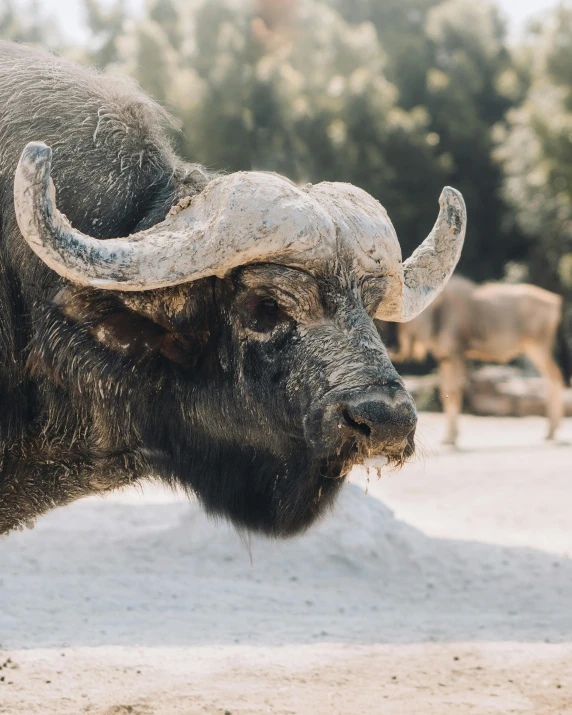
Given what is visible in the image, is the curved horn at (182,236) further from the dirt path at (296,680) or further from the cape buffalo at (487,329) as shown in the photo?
the cape buffalo at (487,329)

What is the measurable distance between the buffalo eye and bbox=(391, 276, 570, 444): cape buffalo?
16360 mm

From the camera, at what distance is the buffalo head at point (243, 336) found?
4.14 metres

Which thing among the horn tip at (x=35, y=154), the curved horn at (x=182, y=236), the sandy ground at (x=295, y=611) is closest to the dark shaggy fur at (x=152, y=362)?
the curved horn at (x=182, y=236)

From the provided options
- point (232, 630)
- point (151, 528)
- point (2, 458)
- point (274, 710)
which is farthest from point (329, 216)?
point (151, 528)

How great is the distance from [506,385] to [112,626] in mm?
20248

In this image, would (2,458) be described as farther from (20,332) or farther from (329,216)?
(329,216)

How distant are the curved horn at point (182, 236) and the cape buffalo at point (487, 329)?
16.5m

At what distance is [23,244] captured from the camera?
454cm

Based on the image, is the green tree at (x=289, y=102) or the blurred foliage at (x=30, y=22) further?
the blurred foliage at (x=30, y=22)

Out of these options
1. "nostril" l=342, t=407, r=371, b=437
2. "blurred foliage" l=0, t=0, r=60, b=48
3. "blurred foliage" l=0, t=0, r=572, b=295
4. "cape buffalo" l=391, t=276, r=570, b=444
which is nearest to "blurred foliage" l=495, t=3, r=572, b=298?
"blurred foliage" l=0, t=0, r=572, b=295

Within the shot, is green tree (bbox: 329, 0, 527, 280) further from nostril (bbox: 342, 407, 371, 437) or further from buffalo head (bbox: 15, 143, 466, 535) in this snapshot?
nostril (bbox: 342, 407, 371, 437)

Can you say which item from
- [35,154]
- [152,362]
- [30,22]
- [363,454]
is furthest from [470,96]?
[30,22]

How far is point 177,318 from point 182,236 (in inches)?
17.0

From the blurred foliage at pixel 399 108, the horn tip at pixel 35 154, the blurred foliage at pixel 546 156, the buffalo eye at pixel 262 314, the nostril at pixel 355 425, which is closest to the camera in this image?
the horn tip at pixel 35 154
